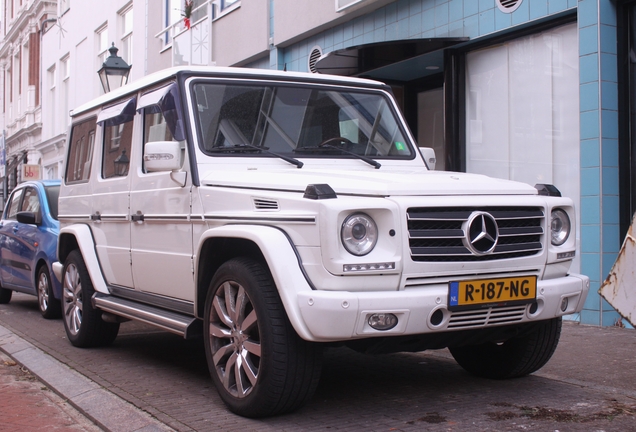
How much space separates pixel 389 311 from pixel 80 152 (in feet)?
15.2

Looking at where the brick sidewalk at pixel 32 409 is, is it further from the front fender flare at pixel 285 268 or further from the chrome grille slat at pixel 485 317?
the chrome grille slat at pixel 485 317

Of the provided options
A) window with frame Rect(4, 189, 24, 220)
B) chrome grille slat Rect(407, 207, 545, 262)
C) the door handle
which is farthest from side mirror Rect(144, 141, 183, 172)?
window with frame Rect(4, 189, 24, 220)

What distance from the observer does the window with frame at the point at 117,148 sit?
6574 mm

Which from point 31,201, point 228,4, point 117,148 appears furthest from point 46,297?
point 228,4

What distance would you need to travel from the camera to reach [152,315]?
562cm

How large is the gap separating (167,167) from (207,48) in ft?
42.9

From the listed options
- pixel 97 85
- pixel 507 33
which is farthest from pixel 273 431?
pixel 97 85

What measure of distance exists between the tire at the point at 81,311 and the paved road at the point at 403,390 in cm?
13

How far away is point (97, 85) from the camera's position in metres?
26.8

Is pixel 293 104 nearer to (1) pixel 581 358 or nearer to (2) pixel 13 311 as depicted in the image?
(1) pixel 581 358

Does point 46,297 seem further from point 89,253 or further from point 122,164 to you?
point 122,164

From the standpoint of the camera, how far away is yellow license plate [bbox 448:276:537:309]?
427 cm

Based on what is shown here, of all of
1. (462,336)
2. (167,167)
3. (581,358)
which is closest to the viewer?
(462,336)

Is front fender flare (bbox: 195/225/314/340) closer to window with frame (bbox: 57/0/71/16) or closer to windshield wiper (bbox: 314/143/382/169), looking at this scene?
windshield wiper (bbox: 314/143/382/169)
